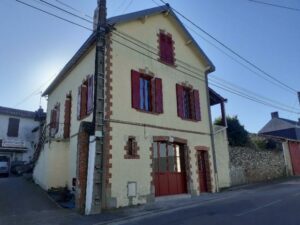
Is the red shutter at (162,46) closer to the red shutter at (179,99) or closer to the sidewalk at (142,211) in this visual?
the red shutter at (179,99)

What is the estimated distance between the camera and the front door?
12687 mm

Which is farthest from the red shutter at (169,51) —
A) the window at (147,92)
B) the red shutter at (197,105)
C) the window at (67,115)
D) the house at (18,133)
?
the house at (18,133)

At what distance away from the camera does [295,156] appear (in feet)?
85.4

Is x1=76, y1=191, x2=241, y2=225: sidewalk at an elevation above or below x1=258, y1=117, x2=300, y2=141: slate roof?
below

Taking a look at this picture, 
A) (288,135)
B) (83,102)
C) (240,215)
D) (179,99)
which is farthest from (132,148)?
(288,135)

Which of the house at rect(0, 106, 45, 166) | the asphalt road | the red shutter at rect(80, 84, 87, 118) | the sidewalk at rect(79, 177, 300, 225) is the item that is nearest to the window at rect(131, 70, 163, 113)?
the red shutter at rect(80, 84, 87, 118)

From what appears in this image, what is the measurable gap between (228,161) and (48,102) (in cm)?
1295

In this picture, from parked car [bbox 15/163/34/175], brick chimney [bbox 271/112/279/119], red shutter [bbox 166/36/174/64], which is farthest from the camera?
brick chimney [bbox 271/112/279/119]

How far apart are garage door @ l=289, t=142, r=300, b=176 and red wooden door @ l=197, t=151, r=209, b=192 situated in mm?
14040

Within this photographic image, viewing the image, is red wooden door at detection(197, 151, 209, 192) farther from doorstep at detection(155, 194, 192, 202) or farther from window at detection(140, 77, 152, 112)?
window at detection(140, 77, 152, 112)

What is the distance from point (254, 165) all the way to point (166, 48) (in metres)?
11.0

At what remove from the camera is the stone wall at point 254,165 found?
59.1 ft

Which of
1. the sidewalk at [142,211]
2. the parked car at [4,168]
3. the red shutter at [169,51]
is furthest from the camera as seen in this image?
the parked car at [4,168]

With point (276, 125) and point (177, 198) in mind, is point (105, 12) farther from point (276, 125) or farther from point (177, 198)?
point (276, 125)
